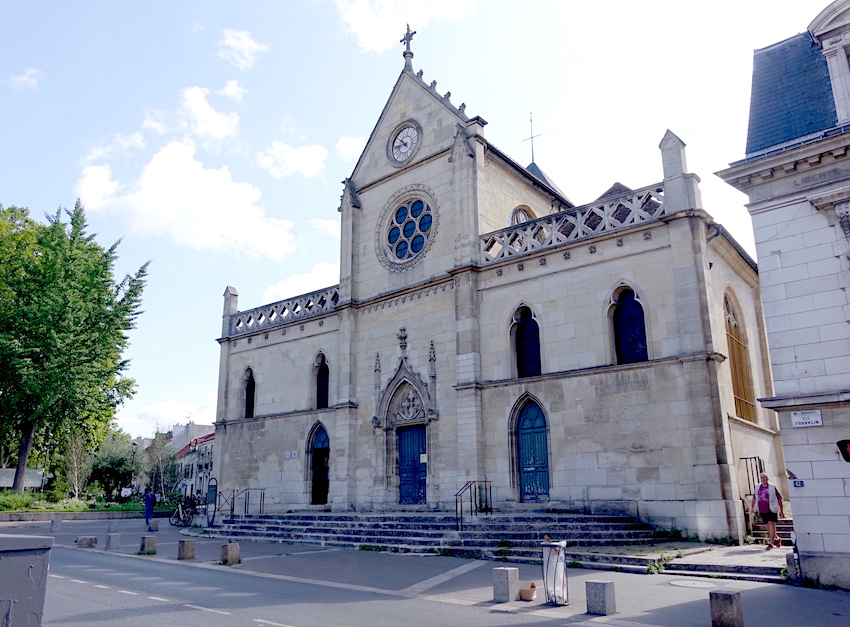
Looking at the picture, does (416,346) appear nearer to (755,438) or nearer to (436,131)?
(436,131)

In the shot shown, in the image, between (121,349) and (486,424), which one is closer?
(486,424)

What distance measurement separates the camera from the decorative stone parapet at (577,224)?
18344 mm

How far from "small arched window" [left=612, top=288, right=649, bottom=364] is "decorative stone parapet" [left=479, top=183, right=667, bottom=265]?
2.01 metres

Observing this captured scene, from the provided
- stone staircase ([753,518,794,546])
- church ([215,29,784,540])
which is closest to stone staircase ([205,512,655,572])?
church ([215,29,784,540])

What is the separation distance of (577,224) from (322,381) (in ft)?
39.9

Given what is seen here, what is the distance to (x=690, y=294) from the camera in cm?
1686

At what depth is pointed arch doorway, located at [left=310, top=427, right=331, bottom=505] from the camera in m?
25.1

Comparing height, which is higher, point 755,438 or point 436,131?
point 436,131

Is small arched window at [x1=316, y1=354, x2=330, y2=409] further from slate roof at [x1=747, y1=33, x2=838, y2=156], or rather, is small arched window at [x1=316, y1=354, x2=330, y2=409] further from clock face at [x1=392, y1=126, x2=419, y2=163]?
slate roof at [x1=747, y1=33, x2=838, y2=156]

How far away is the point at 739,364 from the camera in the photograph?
787 inches

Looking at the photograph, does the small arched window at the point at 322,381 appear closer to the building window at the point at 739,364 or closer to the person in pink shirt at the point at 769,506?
the building window at the point at 739,364

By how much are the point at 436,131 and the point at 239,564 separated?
1609 centimetres

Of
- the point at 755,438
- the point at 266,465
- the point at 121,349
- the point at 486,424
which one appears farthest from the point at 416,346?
the point at 121,349

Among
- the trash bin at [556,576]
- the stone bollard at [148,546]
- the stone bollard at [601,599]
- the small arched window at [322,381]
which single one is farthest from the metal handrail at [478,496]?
the stone bollard at [601,599]
